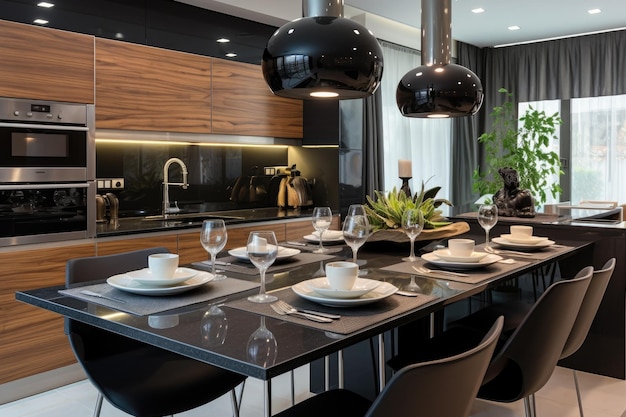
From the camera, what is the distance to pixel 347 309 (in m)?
1.52

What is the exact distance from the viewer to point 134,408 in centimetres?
168

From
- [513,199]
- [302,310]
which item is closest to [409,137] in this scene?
A: [513,199]

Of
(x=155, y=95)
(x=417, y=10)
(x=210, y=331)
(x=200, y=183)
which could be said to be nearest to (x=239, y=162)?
(x=200, y=183)

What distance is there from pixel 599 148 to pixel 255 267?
5627 mm

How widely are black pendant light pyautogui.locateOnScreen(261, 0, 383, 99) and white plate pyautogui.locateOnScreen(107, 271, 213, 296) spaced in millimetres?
618

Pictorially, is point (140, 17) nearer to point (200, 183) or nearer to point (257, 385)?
point (200, 183)

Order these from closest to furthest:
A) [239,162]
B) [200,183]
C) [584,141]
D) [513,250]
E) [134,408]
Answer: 1. [134,408]
2. [513,250]
3. [200,183]
4. [239,162]
5. [584,141]

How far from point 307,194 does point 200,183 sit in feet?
3.10

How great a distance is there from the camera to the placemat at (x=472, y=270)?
1.92m

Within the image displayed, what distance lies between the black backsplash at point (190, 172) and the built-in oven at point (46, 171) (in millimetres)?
528

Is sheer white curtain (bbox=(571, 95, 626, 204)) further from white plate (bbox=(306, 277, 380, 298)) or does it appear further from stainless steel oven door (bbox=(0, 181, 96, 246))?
white plate (bbox=(306, 277, 380, 298))

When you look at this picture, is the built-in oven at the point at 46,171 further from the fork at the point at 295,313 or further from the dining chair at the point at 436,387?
the dining chair at the point at 436,387

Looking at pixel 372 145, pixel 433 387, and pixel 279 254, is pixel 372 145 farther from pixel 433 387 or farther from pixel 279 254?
pixel 433 387

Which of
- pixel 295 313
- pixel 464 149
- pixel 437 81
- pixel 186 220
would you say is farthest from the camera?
pixel 464 149
